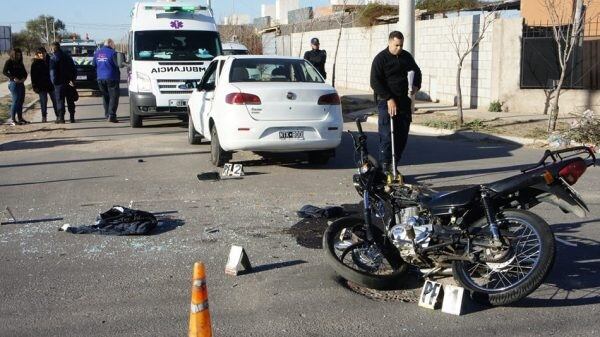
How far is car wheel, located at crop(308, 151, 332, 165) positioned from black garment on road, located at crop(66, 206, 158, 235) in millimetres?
3788

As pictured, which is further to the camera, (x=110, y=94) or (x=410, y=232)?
(x=110, y=94)

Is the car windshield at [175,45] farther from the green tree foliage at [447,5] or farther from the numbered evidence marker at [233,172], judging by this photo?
the green tree foliage at [447,5]

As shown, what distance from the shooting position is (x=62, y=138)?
→ 1427cm

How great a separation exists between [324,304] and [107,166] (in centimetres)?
681

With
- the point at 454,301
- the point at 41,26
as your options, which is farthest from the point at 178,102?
the point at 41,26

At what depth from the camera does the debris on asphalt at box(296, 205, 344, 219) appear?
7301mm

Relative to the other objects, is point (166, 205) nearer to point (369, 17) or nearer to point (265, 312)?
point (265, 312)

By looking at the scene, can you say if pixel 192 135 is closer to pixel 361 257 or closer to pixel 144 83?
pixel 144 83

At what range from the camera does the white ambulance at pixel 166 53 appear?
49.8ft

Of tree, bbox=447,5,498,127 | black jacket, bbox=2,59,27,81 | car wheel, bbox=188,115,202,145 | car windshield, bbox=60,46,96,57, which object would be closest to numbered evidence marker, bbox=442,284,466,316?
car wheel, bbox=188,115,202,145

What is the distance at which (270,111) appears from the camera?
9555 millimetres

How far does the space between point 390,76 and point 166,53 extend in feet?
27.3

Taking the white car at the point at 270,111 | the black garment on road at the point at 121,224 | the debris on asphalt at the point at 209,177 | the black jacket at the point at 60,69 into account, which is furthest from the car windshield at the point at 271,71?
the black jacket at the point at 60,69

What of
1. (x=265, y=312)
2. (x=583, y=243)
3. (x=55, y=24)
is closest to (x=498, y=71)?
(x=583, y=243)
